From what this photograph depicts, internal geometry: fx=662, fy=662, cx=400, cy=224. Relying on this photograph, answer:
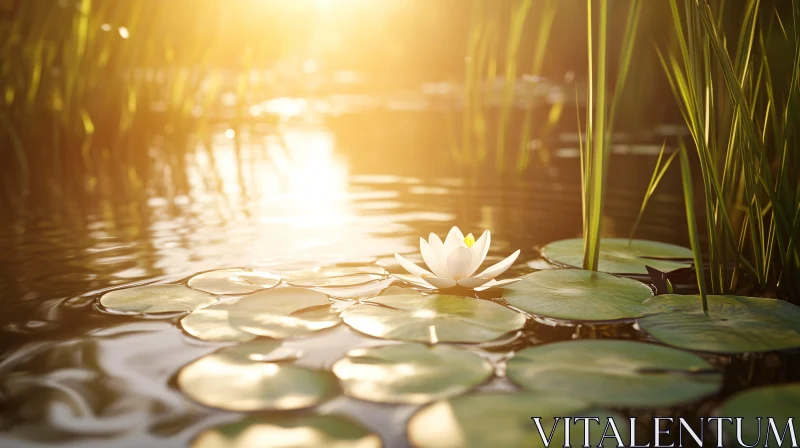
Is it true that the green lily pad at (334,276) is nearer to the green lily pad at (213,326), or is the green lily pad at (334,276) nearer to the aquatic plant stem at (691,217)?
the green lily pad at (213,326)

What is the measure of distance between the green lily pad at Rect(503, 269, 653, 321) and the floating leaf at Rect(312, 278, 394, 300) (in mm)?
417

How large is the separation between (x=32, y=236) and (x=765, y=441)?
3.09 metres

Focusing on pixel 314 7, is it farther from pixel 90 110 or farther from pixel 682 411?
pixel 682 411

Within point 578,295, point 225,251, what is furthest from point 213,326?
point 578,295

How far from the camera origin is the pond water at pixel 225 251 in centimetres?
142

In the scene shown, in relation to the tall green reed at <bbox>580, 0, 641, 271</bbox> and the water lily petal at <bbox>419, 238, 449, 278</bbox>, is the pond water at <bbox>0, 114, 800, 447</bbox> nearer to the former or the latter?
the water lily petal at <bbox>419, 238, 449, 278</bbox>

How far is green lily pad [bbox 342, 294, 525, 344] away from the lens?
69.4 inches

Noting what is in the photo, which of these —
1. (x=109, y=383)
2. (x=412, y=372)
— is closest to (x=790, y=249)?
(x=412, y=372)

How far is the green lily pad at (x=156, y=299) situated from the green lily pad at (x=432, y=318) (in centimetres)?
49

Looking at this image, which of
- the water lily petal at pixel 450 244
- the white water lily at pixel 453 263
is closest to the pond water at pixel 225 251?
the white water lily at pixel 453 263

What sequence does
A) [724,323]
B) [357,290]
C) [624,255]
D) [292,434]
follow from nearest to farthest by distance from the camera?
1. [292,434]
2. [724,323]
3. [357,290]
4. [624,255]

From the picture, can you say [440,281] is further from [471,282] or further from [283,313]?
[283,313]

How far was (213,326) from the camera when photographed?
1825 mm

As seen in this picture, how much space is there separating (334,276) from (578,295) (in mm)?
827
